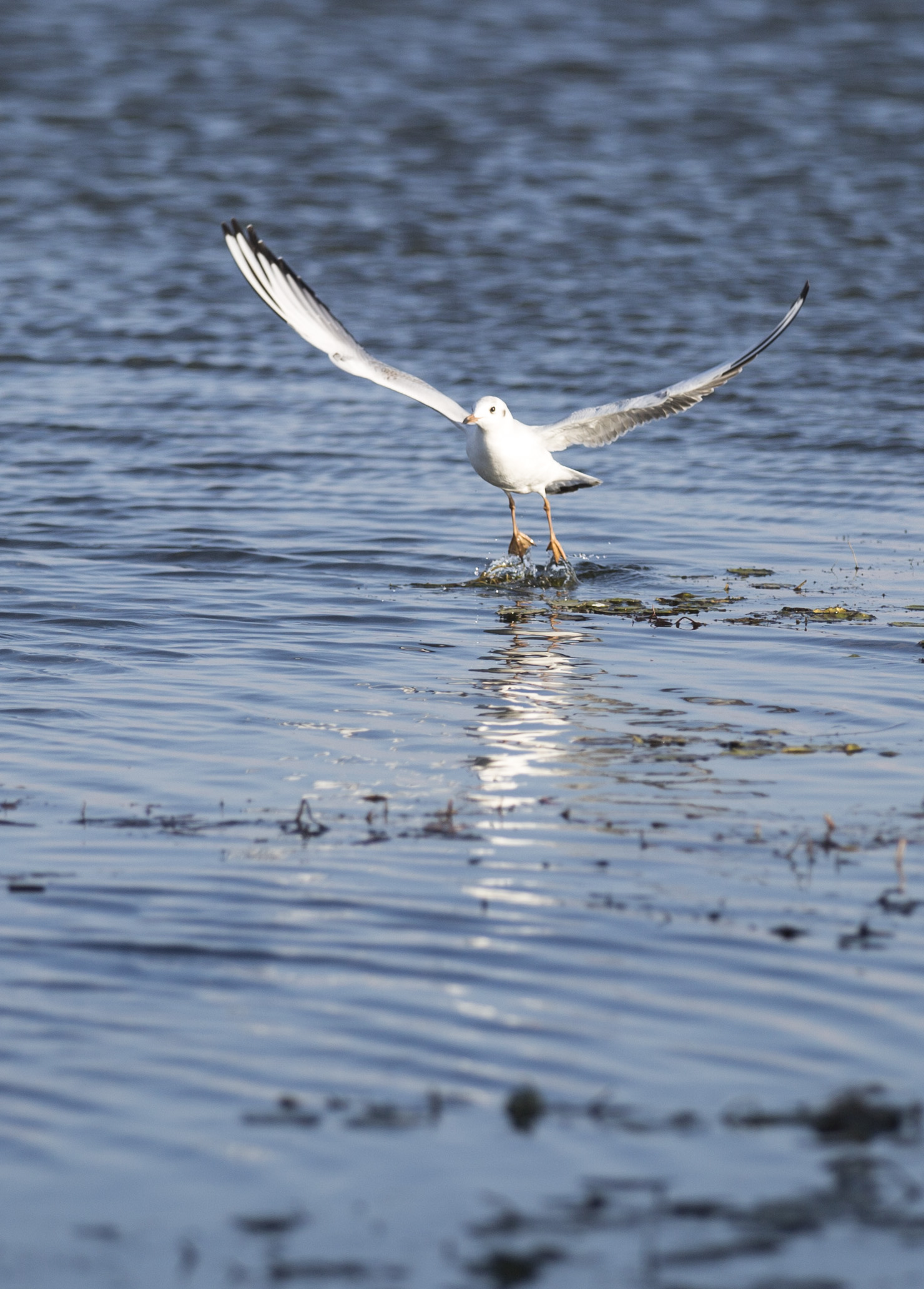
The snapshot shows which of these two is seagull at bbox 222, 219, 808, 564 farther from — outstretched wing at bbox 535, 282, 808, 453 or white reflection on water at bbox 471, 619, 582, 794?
white reflection on water at bbox 471, 619, 582, 794

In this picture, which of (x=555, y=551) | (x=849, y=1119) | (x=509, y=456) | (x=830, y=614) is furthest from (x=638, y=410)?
(x=849, y=1119)

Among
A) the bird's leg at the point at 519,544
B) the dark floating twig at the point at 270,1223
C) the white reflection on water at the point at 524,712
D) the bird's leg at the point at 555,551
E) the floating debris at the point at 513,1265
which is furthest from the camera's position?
the bird's leg at the point at 555,551

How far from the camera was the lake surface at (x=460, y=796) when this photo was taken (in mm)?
4305

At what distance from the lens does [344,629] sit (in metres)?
10.9

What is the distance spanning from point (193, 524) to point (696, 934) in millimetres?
8860

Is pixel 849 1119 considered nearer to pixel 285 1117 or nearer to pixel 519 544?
pixel 285 1117

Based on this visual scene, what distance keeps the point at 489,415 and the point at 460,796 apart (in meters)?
5.40

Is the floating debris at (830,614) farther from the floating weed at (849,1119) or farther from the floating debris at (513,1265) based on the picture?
the floating debris at (513,1265)

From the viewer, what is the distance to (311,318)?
12836mm

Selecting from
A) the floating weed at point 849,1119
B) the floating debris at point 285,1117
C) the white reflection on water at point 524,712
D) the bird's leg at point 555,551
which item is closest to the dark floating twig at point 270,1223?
the floating debris at point 285,1117

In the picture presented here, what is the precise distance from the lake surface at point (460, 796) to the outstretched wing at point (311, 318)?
3.93 ft

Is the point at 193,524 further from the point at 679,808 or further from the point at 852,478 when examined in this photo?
the point at 679,808

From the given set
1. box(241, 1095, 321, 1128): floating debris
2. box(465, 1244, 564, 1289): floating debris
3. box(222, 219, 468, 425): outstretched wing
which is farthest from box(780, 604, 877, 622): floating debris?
box(465, 1244, 564, 1289): floating debris

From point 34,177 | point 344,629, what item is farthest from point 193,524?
point 34,177
